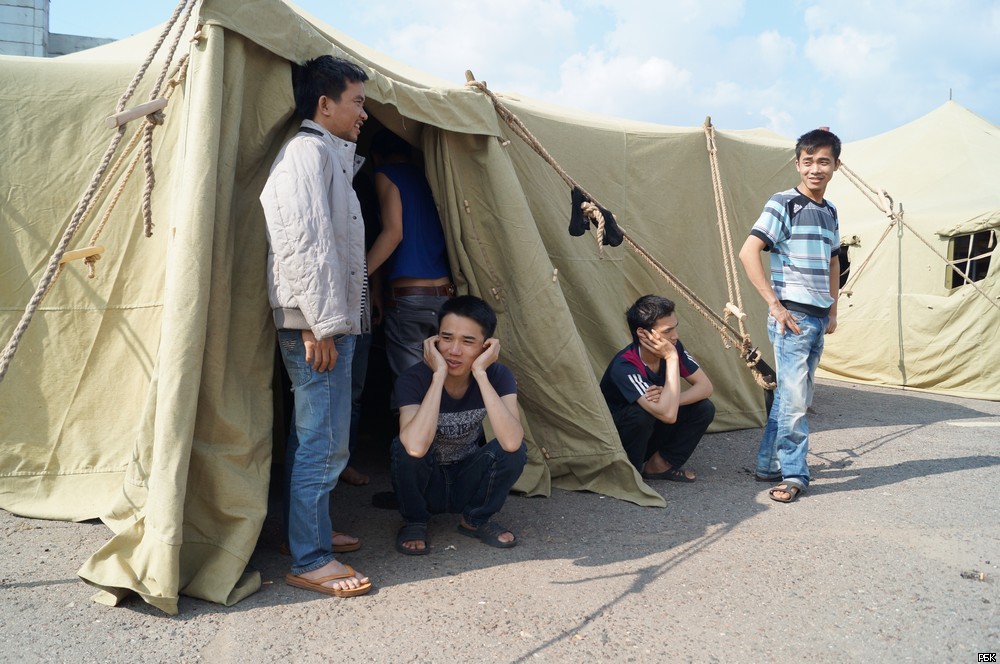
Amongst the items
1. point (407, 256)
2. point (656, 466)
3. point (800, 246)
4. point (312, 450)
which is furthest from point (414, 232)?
point (800, 246)

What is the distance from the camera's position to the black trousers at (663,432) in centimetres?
395

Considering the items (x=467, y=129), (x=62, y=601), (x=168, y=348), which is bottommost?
(x=62, y=601)

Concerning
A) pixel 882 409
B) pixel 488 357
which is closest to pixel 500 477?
pixel 488 357

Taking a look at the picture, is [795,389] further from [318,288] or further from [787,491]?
[318,288]

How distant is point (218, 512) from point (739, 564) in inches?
75.7

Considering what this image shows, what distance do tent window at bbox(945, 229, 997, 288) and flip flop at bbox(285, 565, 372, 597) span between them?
671cm

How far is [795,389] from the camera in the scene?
3.84 meters

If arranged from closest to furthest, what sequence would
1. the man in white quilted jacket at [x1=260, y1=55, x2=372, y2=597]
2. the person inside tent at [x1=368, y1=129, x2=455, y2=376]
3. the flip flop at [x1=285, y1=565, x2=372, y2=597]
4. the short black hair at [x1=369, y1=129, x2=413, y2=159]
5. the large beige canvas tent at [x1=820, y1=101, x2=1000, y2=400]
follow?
the man in white quilted jacket at [x1=260, y1=55, x2=372, y2=597] < the flip flop at [x1=285, y1=565, x2=372, y2=597] < the person inside tent at [x1=368, y1=129, x2=455, y2=376] < the short black hair at [x1=369, y1=129, x2=413, y2=159] < the large beige canvas tent at [x1=820, y1=101, x2=1000, y2=400]

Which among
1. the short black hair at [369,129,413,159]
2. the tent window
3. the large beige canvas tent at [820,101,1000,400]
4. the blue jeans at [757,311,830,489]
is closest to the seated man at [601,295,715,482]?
the blue jeans at [757,311,830,489]

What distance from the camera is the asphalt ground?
233 centimetres

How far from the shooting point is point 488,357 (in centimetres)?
312

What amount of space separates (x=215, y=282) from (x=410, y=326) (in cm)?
118

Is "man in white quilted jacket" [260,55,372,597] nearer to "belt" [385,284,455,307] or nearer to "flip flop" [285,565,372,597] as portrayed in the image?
"flip flop" [285,565,372,597]

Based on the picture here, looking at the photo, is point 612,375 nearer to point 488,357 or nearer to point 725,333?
point 725,333
